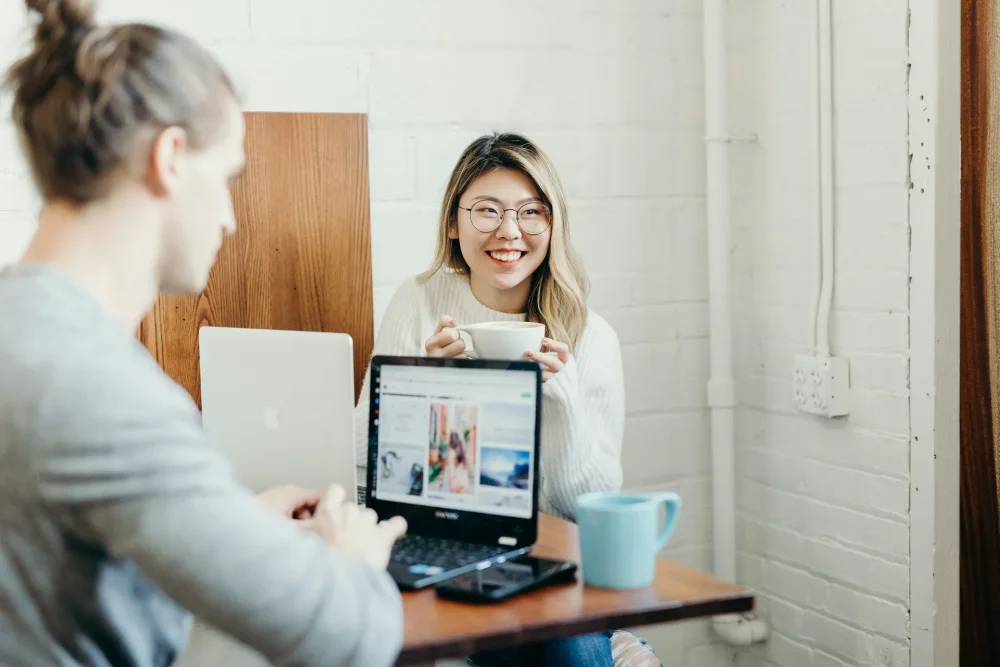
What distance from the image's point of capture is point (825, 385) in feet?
7.40

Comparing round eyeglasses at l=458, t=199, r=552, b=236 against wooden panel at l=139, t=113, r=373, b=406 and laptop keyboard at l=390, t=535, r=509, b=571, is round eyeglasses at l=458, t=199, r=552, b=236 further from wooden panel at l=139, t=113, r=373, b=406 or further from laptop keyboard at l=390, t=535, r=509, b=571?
laptop keyboard at l=390, t=535, r=509, b=571

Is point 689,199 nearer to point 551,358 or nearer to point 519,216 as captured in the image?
point 519,216

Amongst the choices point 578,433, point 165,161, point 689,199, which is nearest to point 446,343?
point 578,433

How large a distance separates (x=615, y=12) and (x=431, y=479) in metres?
1.45

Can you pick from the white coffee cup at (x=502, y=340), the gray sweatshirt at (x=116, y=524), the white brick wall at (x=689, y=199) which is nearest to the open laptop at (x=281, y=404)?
the white coffee cup at (x=502, y=340)

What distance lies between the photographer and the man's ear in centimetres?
97

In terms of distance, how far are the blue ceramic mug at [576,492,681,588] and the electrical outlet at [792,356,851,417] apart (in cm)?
111

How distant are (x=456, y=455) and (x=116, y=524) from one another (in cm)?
64

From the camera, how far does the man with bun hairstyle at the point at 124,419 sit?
2.81 feet

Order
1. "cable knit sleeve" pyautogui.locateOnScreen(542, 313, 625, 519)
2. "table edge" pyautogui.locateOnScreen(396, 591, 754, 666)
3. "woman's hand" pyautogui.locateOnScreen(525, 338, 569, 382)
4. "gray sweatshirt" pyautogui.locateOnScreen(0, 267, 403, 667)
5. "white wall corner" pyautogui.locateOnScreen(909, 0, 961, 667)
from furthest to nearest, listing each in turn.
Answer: "white wall corner" pyautogui.locateOnScreen(909, 0, 961, 667)
"cable knit sleeve" pyautogui.locateOnScreen(542, 313, 625, 519)
"woman's hand" pyautogui.locateOnScreen(525, 338, 569, 382)
"table edge" pyautogui.locateOnScreen(396, 591, 754, 666)
"gray sweatshirt" pyautogui.locateOnScreen(0, 267, 403, 667)

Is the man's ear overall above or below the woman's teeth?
above

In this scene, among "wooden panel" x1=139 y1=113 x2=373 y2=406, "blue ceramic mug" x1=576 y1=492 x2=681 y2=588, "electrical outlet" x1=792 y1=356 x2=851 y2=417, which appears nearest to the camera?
"blue ceramic mug" x1=576 y1=492 x2=681 y2=588

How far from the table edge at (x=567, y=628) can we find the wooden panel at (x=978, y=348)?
100 centimetres

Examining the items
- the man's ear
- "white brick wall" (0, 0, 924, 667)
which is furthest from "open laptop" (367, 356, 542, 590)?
"white brick wall" (0, 0, 924, 667)
